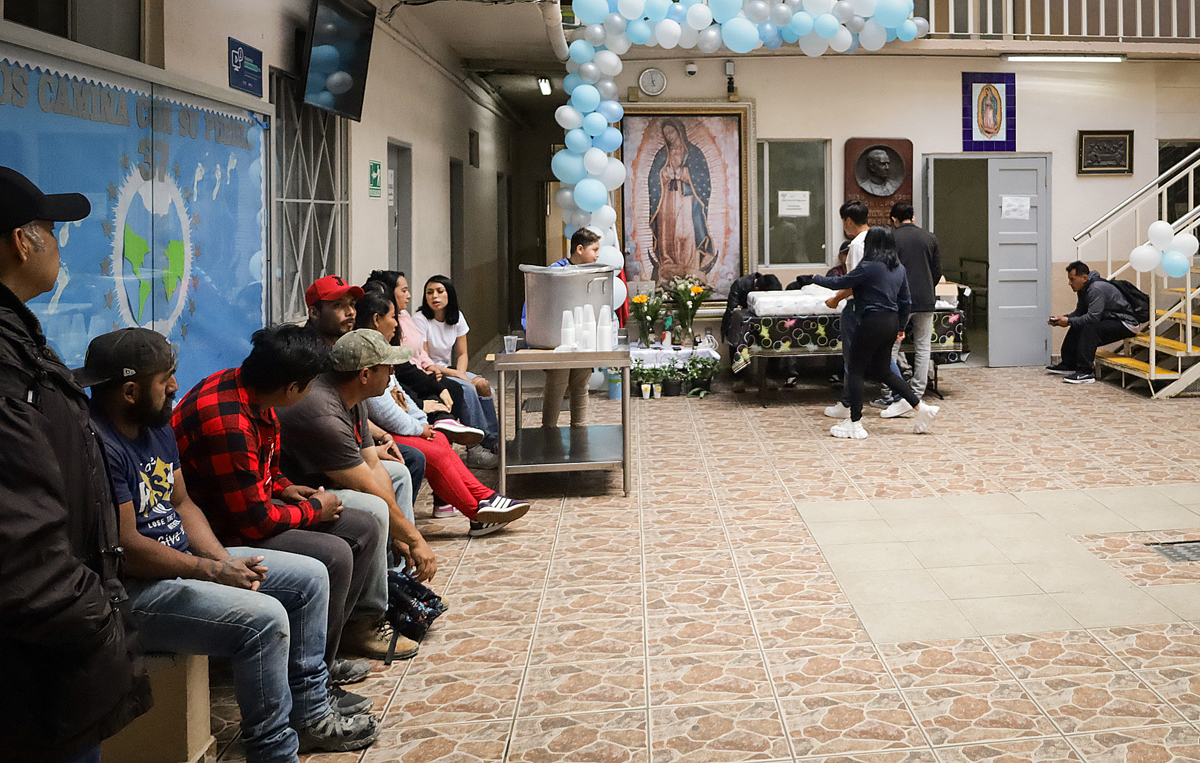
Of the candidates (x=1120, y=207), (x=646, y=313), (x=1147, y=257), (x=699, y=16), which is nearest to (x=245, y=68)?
(x=699, y=16)

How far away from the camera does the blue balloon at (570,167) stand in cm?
866

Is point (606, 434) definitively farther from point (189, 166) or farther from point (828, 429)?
point (189, 166)

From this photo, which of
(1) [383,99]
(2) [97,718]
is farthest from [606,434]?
(2) [97,718]

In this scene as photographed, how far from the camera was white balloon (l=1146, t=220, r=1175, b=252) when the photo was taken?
28.5 feet

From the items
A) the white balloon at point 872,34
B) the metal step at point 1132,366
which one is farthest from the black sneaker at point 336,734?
the metal step at point 1132,366

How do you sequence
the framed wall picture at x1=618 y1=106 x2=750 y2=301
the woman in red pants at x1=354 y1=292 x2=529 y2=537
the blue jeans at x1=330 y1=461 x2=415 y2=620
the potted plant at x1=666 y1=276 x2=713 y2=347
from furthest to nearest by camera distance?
the framed wall picture at x1=618 y1=106 x2=750 y2=301
the potted plant at x1=666 y1=276 x2=713 y2=347
the woman in red pants at x1=354 y1=292 x2=529 y2=537
the blue jeans at x1=330 y1=461 x2=415 y2=620

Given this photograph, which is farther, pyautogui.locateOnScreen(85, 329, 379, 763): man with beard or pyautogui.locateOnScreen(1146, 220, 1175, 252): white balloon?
pyautogui.locateOnScreen(1146, 220, 1175, 252): white balloon

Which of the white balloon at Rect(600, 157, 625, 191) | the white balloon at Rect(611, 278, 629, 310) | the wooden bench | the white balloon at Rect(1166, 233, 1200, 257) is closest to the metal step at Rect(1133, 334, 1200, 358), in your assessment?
the white balloon at Rect(1166, 233, 1200, 257)

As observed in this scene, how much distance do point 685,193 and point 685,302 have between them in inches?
52.1

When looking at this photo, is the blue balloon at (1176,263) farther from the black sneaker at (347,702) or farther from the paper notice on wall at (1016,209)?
the black sneaker at (347,702)

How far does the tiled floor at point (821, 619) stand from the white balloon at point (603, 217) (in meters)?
2.81

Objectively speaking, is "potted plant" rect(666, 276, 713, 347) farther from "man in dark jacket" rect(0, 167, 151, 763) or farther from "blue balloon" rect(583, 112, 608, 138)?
"man in dark jacket" rect(0, 167, 151, 763)

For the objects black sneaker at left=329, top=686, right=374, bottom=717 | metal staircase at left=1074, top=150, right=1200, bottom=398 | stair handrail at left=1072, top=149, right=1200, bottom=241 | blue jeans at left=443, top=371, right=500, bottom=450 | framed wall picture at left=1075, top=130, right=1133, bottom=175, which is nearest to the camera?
black sneaker at left=329, top=686, right=374, bottom=717

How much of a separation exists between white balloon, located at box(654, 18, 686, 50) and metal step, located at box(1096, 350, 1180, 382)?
4.72 meters
